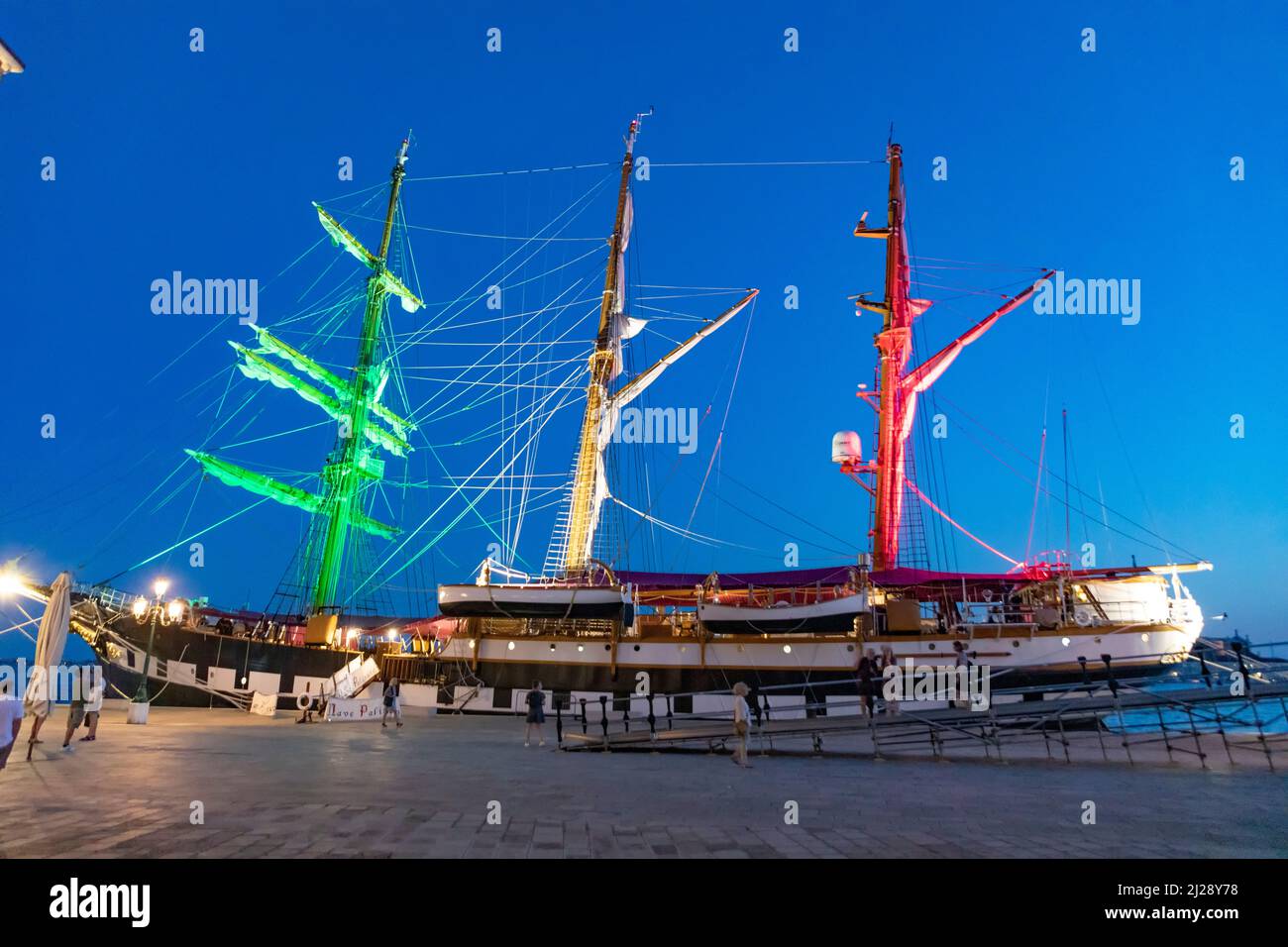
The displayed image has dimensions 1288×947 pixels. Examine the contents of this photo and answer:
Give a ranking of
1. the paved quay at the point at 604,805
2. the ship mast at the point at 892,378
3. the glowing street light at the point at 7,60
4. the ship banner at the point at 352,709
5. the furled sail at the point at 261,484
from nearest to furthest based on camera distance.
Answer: the paved quay at the point at 604,805
the glowing street light at the point at 7,60
the ship banner at the point at 352,709
the ship mast at the point at 892,378
the furled sail at the point at 261,484

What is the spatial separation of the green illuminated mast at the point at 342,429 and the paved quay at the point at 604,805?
23.3m

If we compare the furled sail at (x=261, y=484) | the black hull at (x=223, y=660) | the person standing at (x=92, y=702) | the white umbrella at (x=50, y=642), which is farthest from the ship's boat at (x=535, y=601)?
the furled sail at (x=261, y=484)

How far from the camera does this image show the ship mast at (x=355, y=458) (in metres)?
34.8

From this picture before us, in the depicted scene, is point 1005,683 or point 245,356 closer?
point 1005,683

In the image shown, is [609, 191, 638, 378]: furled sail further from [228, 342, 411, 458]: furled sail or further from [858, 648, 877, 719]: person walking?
[858, 648, 877, 719]: person walking

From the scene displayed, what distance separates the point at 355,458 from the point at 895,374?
26862 millimetres

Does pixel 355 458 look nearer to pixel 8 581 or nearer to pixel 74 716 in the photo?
pixel 8 581

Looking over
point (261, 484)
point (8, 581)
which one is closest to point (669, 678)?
point (8, 581)

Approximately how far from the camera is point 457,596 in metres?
23.7

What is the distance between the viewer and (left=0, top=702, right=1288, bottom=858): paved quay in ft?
17.6

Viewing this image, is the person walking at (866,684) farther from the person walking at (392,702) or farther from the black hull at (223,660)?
the black hull at (223,660)
